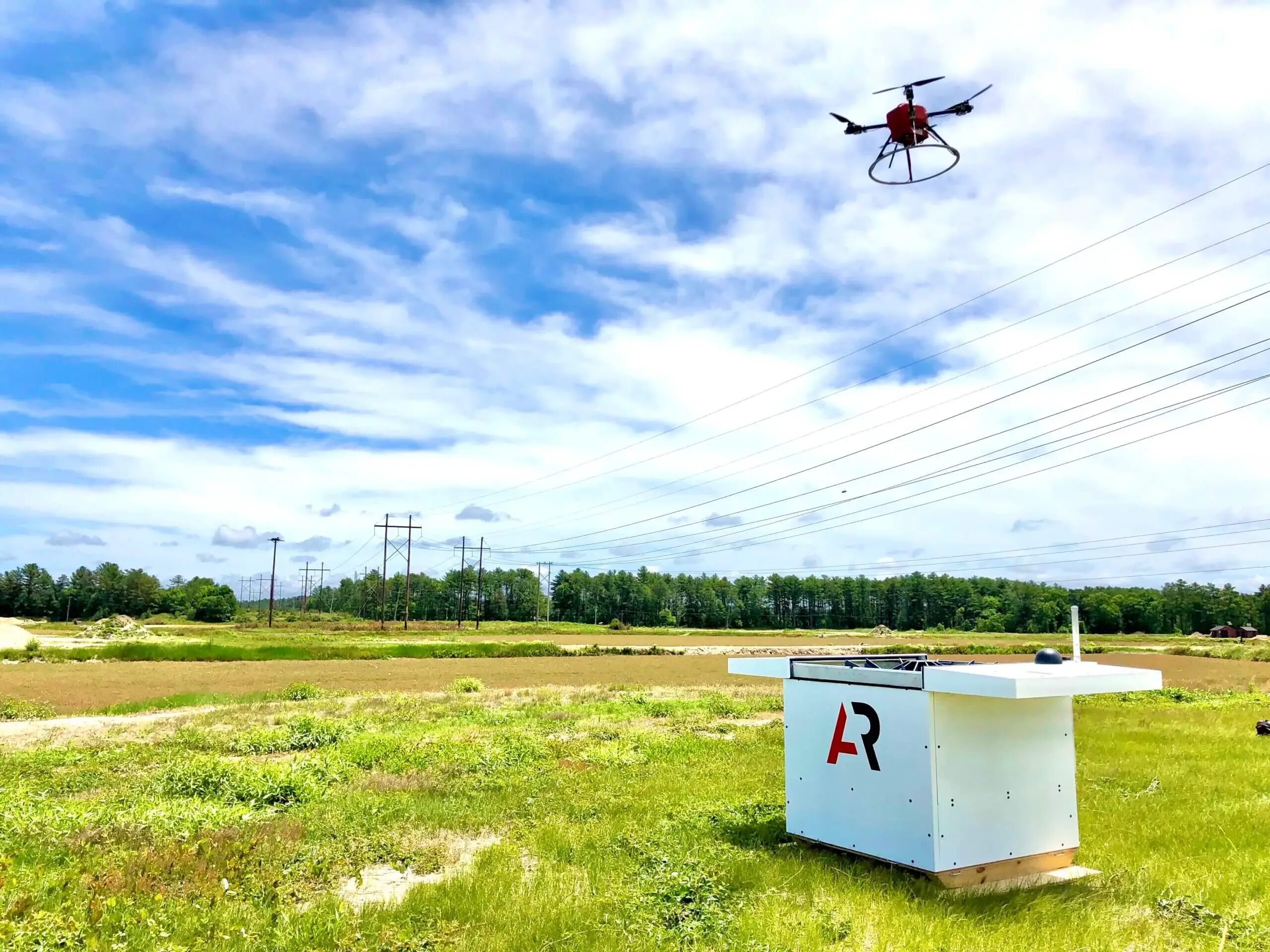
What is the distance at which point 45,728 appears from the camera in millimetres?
22078

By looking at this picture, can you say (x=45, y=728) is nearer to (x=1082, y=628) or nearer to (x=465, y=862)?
(x=465, y=862)

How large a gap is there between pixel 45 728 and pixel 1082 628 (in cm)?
13742

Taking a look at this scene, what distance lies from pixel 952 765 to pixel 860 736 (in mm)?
894

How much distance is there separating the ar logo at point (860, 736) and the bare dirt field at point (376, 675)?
1077 inches

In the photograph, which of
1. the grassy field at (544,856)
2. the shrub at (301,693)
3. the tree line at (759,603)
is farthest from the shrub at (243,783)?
the tree line at (759,603)

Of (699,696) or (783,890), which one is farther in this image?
A: (699,696)

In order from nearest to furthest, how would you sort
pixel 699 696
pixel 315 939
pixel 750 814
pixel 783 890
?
pixel 315 939 < pixel 783 890 < pixel 750 814 < pixel 699 696

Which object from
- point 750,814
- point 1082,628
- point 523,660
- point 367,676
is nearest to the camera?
point 750,814

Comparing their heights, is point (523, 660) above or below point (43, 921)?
below

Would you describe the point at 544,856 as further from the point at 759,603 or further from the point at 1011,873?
the point at 759,603

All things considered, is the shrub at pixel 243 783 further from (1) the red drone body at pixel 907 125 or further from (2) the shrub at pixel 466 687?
(2) the shrub at pixel 466 687

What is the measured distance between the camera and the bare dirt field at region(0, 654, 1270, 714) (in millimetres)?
33938

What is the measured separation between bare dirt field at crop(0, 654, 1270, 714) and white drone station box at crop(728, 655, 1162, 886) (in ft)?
89.7

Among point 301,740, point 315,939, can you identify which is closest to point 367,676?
point 301,740
